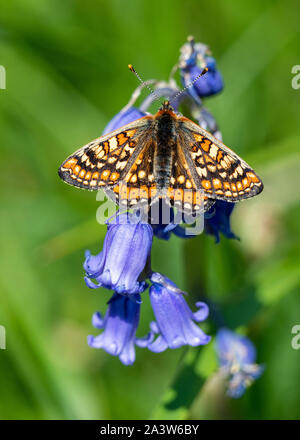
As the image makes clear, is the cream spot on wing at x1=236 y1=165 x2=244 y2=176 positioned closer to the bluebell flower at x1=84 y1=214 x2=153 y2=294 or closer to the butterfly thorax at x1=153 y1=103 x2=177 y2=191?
the butterfly thorax at x1=153 y1=103 x2=177 y2=191

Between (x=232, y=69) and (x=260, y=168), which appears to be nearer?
(x=260, y=168)

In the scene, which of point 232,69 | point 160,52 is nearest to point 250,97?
point 232,69

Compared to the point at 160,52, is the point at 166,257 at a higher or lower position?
lower

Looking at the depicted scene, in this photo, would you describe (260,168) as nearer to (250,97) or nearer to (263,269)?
(263,269)

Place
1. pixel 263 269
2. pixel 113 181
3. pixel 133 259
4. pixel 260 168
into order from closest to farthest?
pixel 133 259
pixel 113 181
pixel 263 269
pixel 260 168

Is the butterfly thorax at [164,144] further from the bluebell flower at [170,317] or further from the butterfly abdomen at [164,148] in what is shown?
the bluebell flower at [170,317]

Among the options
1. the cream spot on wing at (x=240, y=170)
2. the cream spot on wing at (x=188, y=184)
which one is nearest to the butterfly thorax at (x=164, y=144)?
the cream spot on wing at (x=188, y=184)
